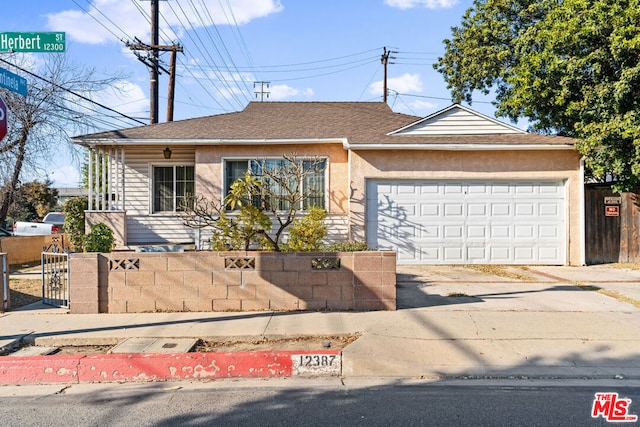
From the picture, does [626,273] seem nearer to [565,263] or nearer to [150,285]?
[565,263]

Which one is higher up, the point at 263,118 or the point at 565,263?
the point at 263,118

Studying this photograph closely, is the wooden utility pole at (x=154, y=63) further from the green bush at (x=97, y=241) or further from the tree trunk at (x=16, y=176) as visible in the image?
the green bush at (x=97, y=241)

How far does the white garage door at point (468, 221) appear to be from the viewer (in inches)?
489

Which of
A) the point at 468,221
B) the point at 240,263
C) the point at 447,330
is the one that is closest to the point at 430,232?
the point at 468,221

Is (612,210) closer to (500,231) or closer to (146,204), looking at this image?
(500,231)

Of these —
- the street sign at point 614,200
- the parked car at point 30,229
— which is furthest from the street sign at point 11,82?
the parked car at point 30,229

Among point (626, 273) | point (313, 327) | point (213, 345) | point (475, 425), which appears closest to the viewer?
point (475, 425)

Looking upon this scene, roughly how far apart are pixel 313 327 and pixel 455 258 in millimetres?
6869

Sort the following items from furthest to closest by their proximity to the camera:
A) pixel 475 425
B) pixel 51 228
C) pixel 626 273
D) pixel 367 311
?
pixel 51 228
pixel 626 273
pixel 367 311
pixel 475 425

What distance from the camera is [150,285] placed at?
25.1ft

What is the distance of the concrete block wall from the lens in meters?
7.60

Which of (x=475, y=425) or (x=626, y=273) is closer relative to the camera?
(x=475, y=425)

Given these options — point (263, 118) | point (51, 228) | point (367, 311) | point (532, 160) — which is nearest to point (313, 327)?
point (367, 311)

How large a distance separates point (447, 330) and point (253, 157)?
8222 millimetres
